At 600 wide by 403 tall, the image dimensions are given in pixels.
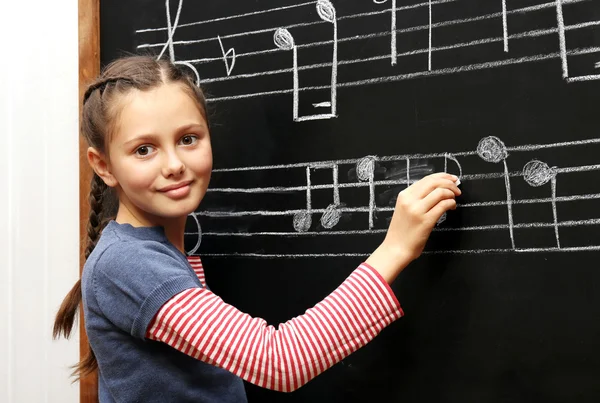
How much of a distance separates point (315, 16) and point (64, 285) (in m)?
0.86

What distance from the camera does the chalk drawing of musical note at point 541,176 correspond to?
3.14 feet

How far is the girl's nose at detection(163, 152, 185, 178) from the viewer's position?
0.99 metres

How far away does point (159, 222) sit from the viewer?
1.09 meters

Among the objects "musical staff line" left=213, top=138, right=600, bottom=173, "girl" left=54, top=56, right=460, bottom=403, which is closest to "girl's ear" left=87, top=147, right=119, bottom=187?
"girl" left=54, top=56, right=460, bottom=403

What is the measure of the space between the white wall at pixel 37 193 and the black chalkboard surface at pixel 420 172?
386mm

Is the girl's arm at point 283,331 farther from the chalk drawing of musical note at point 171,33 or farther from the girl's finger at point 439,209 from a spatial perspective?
the chalk drawing of musical note at point 171,33

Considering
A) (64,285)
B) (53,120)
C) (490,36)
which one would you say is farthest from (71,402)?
(490,36)

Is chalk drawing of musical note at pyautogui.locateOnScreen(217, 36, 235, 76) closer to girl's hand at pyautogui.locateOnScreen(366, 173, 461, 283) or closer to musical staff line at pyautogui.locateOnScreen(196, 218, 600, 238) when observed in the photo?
musical staff line at pyautogui.locateOnScreen(196, 218, 600, 238)

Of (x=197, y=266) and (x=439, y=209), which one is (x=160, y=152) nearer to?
(x=197, y=266)

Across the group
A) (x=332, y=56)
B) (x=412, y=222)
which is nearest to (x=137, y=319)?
(x=412, y=222)

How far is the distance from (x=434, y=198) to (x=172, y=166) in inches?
15.5

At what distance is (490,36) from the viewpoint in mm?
1001

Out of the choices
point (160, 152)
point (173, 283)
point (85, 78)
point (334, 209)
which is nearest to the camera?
point (173, 283)

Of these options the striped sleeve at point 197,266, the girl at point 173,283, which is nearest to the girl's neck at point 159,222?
the girl at point 173,283
